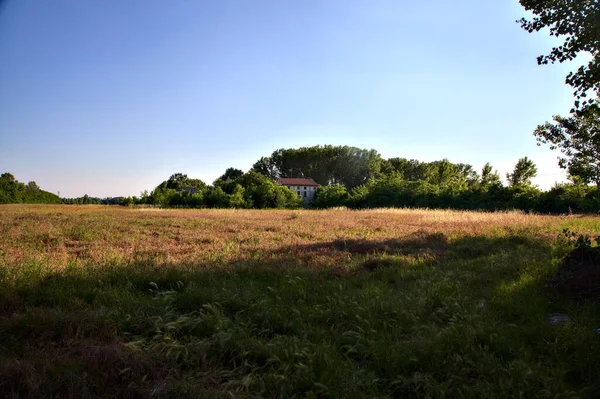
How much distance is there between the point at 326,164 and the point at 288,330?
4231 inches

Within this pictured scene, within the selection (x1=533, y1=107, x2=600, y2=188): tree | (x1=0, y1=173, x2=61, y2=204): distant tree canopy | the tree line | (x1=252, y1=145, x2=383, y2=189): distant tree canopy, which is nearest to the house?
(x1=252, y1=145, x2=383, y2=189): distant tree canopy

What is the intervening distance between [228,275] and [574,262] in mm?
6403

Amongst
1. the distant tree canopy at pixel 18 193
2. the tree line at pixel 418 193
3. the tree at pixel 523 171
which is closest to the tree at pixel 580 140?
the tree line at pixel 418 193

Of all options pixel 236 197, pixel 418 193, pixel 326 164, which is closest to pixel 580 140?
pixel 418 193

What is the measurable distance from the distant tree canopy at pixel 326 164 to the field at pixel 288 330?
301ft

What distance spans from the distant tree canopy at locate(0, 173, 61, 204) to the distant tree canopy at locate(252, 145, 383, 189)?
65.8m

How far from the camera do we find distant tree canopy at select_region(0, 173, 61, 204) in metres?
52.1

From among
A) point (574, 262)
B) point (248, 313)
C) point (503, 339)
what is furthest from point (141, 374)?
point (574, 262)

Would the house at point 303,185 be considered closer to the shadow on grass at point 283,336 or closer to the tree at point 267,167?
the tree at point 267,167

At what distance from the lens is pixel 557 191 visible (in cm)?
3028

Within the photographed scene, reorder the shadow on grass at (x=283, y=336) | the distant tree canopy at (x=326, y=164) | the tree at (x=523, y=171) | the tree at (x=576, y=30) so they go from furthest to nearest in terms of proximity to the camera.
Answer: the distant tree canopy at (x=326, y=164), the tree at (x=523, y=171), the tree at (x=576, y=30), the shadow on grass at (x=283, y=336)

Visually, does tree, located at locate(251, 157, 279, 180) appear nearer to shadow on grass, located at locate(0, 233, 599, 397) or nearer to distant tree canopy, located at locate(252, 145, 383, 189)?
distant tree canopy, located at locate(252, 145, 383, 189)

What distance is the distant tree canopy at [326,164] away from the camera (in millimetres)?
103812

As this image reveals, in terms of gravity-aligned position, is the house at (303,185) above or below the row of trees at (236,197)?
above
